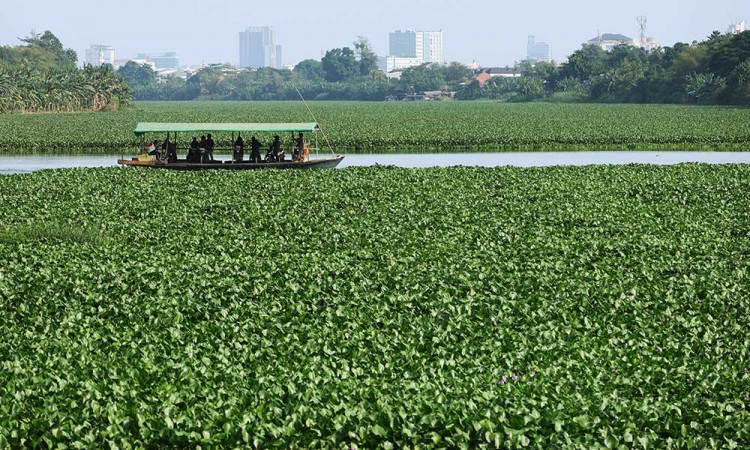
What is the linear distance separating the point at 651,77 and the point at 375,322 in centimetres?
10510

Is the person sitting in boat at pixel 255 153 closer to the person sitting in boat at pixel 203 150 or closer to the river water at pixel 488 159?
the person sitting in boat at pixel 203 150

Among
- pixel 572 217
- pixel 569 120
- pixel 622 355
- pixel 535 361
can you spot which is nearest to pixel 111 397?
pixel 535 361

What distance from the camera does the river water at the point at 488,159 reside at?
124 feet

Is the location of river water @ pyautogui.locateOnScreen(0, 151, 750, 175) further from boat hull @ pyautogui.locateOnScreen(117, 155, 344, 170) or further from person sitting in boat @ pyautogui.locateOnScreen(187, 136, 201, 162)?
person sitting in boat @ pyautogui.locateOnScreen(187, 136, 201, 162)

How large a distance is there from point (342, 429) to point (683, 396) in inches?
126

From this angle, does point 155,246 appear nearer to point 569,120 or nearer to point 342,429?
point 342,429

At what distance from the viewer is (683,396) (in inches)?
410

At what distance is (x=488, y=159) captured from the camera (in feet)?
131

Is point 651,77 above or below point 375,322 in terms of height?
above

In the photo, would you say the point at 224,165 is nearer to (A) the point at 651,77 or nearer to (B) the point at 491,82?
(A) the point at 651,77

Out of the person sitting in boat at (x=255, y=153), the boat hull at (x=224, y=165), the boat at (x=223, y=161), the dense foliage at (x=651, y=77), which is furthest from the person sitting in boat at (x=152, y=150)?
the dense foliage at (x=651, y=77)

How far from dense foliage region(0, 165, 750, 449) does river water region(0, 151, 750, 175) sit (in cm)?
1358

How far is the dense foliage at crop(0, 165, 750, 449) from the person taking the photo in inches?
372

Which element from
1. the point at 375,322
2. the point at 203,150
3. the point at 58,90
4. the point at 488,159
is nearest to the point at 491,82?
the point at 58,90
